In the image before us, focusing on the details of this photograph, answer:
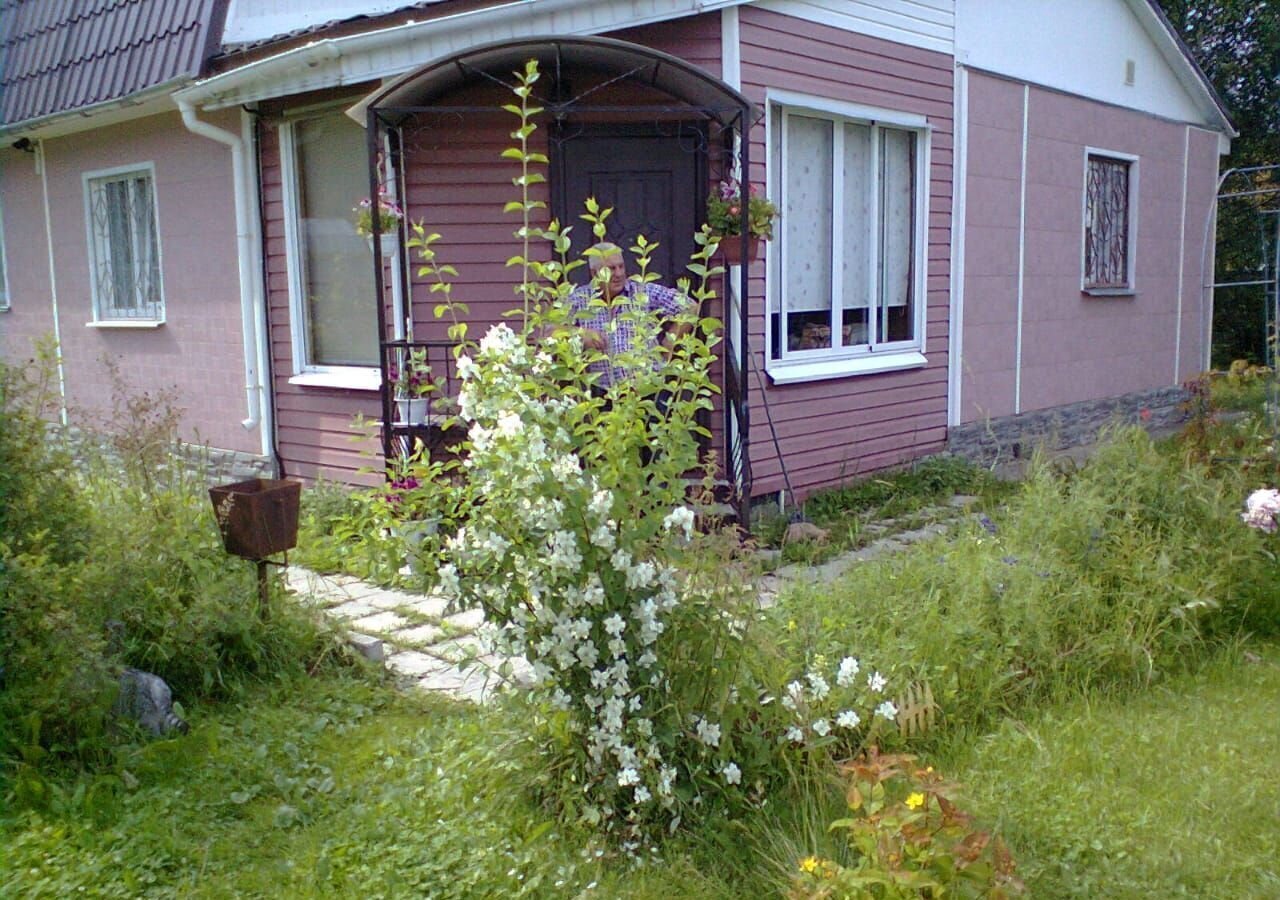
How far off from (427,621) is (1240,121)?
56.5 feet

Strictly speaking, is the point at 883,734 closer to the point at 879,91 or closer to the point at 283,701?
the point at 283,701

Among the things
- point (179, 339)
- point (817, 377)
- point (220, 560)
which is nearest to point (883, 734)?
point (220, 560)

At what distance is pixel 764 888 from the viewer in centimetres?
289

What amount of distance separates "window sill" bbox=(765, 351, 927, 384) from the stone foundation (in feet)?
2.51

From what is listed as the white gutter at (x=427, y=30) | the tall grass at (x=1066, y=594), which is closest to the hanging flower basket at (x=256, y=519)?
the tall grass at (x=1066, y=594)

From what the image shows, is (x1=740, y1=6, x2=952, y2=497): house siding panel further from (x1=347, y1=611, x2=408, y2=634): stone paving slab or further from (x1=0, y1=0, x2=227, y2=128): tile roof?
(x1=0, y1=0, x2=227, y2=128): tile roof

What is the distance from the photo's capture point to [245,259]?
26.7ft

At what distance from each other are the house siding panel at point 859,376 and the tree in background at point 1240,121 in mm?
10846

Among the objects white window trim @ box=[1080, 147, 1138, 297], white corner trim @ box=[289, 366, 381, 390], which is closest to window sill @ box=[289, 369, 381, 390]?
white corner trim @ box=[289, 366, 381, 390]

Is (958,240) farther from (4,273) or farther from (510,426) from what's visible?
(4,273)

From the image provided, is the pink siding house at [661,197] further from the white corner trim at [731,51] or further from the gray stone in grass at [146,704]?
the gray stone in grass at [146,704]

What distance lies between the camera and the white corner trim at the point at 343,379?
7.50 metres

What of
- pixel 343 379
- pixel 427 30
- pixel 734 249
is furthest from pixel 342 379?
pixel 734 249

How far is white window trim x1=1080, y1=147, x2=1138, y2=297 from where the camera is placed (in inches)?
422
